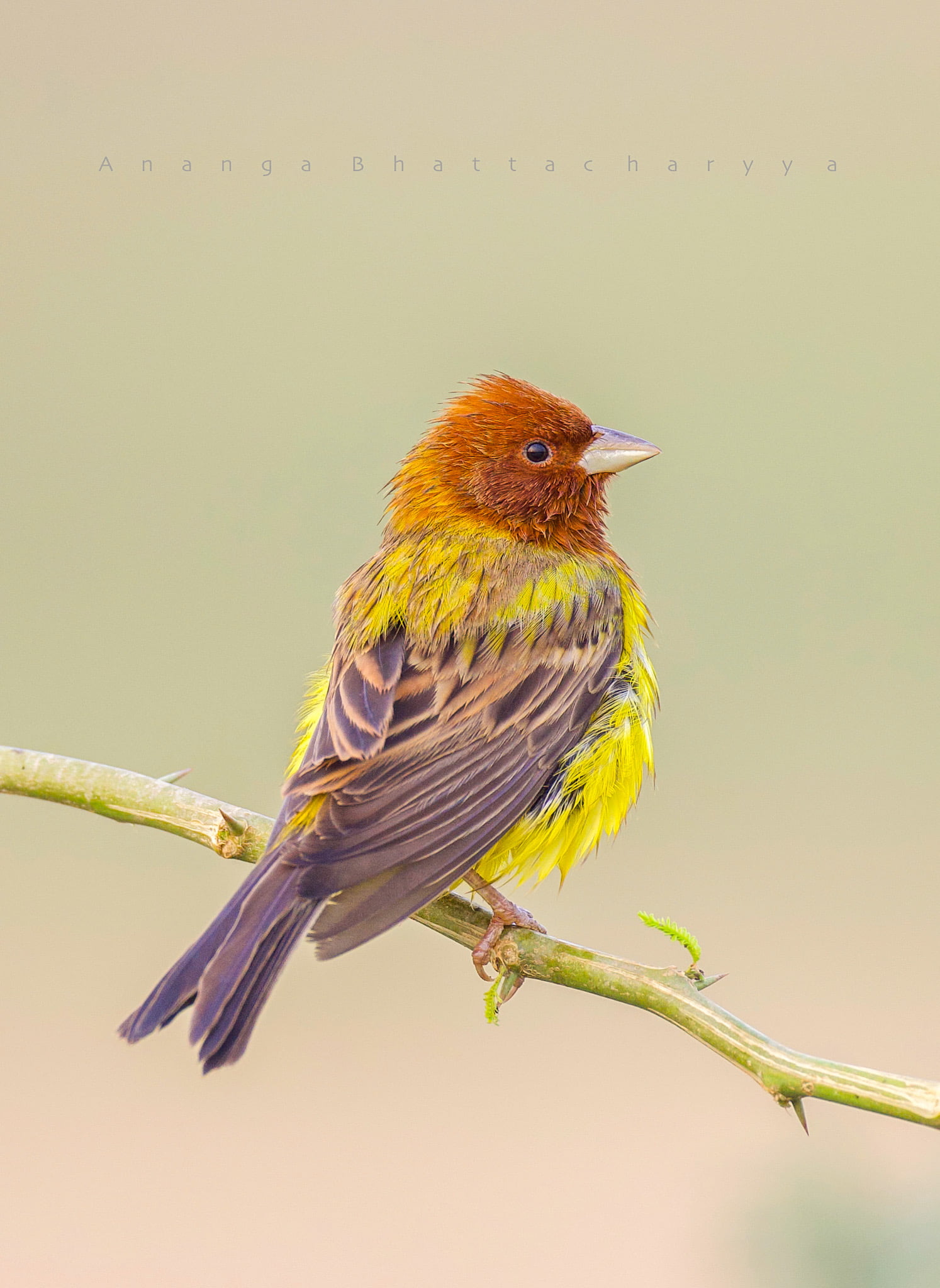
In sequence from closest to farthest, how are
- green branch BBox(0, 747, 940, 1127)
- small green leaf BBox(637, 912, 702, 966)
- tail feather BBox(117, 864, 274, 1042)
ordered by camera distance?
green branch BBox(0, 747, 940, 1127) < small green leaf BBox(637, 912, 702, 966) < tail feather BBox(117, 864, 274, 1042)

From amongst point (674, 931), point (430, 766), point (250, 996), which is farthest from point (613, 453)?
point (250, 996)

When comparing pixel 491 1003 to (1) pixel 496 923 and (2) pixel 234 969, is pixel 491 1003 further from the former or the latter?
(2) pixel 234 969

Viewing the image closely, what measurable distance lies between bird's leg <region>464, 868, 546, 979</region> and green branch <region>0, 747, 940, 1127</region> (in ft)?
0.19

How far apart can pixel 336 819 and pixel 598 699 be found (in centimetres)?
107

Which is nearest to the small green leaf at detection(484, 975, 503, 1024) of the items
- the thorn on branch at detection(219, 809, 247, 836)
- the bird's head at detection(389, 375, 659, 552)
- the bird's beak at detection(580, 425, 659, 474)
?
the thorn on branch at detection(219, 809, 247, 836)

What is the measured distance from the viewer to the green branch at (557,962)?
2.33 metres

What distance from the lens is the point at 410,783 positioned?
3.41m

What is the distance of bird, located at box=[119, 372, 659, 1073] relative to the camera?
3.04 metres

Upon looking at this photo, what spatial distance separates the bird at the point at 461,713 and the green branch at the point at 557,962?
0.40ft

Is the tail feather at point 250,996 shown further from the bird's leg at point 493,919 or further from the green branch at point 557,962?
the bird's leg at point 493,919

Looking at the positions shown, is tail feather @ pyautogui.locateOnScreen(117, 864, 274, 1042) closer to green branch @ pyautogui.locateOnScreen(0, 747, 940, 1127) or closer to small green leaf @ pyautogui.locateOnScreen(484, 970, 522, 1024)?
green branch @ pyautogui.locateOnScreen(0, 747, 940, 1127)

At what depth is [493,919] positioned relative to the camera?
3.52m

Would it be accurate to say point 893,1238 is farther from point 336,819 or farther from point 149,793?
point 149,793

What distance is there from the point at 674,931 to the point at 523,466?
6.77ft
